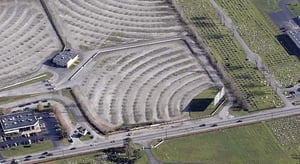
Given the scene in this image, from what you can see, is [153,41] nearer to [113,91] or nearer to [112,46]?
[112,46]

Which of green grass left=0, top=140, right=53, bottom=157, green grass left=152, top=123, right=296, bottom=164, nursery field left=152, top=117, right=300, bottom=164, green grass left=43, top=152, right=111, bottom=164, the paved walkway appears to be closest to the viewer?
green grass left=43, top=152, right=111, bottom=164

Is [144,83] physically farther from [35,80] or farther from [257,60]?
[257,60]

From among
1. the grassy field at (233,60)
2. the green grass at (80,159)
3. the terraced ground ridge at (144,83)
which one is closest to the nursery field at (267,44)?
the grassy field at (233,60)

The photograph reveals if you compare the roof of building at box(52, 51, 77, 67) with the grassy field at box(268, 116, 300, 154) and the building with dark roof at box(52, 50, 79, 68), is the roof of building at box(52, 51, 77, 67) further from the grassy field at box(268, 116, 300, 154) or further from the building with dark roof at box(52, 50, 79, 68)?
the grassy field at box(268, 116, 300, 154)

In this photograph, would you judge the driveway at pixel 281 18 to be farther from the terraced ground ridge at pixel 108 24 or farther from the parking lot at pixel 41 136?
the parking lot at pixel 41 136

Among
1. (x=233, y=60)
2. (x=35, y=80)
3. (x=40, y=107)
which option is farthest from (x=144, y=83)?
(x=40, y=107)

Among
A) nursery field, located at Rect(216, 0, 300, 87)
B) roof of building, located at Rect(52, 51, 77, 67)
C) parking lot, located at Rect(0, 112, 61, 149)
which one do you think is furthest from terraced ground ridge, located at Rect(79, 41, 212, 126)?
nursery field, located at Rect(216, 0, 300, 87)
